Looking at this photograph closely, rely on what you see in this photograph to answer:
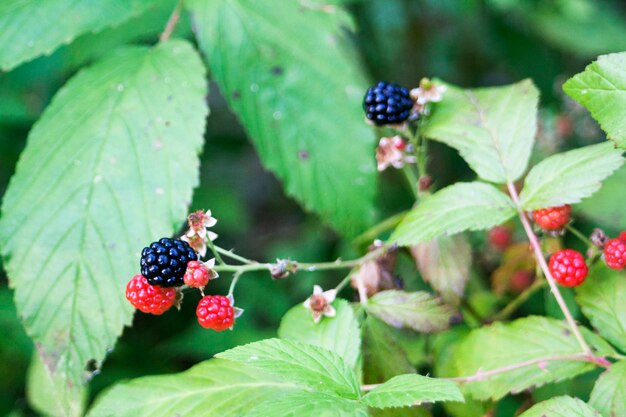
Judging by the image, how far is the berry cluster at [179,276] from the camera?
130cm

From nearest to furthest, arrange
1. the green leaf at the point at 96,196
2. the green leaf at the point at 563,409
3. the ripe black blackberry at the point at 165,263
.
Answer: the green leaf at the point at 563,409, the ripe black blackberry at the point at 165,263, the green leaf at the point at 96,196

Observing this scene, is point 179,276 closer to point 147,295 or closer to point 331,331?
point 147,295

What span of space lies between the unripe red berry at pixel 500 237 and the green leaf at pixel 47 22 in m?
1.38

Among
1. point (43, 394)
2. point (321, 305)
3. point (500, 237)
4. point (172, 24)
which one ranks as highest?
point (172, 24)

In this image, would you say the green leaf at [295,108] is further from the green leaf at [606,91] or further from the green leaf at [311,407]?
the green leaf at [311,407]

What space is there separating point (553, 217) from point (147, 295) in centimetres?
92

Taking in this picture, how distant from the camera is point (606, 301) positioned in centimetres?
142

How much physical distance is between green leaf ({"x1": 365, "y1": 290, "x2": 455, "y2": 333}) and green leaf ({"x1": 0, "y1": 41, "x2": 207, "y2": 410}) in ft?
1.80

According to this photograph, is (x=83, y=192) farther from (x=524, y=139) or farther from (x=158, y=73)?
(x=524, y=139)

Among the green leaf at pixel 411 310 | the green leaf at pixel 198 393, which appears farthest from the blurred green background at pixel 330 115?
the green leaf at pixel 198 393

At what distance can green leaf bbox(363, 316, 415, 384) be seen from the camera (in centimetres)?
143

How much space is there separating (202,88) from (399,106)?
22.2 inches

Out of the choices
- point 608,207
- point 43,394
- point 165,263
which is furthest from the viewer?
point 608,207

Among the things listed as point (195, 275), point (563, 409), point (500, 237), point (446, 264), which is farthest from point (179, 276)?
point (500, 237)
